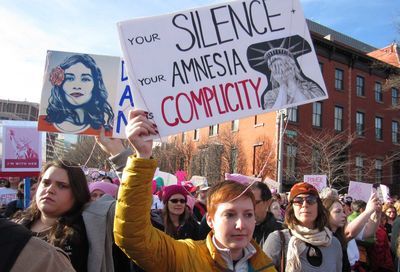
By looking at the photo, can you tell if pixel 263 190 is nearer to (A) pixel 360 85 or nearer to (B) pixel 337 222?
(B) pixel 337 222

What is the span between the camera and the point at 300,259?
3115 mm

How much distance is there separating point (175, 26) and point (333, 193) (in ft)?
9.69

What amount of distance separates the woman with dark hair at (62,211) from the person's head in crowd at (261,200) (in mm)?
1756

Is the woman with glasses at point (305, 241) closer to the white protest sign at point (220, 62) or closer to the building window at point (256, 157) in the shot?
the white protest sign at point (220, 62)

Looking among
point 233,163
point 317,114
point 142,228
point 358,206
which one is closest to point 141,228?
point 142,228

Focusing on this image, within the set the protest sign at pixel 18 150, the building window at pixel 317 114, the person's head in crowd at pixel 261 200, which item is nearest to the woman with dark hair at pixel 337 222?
the person's head in crowd at pixel 261 200

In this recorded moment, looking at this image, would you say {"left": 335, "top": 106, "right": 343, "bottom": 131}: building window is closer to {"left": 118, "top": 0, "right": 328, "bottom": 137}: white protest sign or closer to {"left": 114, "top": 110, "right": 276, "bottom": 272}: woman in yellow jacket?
{"left": 118, "top": 0, "right": 328, "bottom": 137}: white protest sign

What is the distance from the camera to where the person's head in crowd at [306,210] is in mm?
3346

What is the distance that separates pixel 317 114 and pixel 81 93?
26.2 meters

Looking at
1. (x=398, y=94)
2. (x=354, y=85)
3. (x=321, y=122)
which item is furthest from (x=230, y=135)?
(x=398, y=94)

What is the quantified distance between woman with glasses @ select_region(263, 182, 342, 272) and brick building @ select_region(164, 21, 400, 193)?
2169 cm

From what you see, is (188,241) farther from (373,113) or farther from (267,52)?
(373,113)

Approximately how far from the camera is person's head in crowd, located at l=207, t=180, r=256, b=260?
223 cm

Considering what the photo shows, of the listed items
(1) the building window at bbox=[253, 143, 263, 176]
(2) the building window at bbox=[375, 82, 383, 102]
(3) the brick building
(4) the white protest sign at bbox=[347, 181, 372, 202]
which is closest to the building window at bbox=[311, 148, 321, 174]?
(3) the brick building
